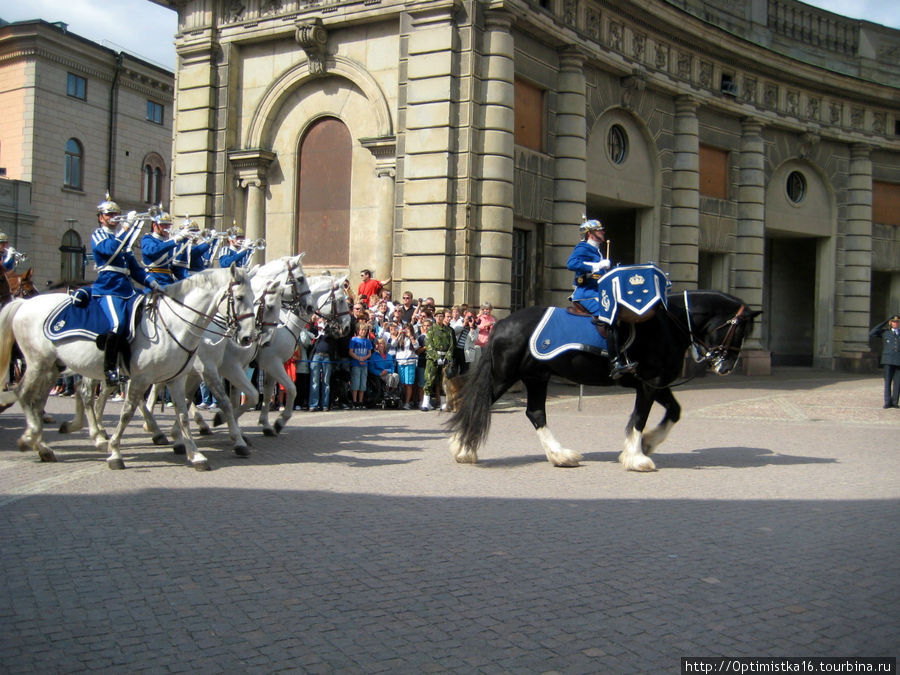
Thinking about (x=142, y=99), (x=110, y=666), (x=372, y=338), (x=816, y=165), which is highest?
(x=142, y=99)

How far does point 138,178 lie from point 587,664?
141ft

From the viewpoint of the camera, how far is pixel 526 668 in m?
4.17

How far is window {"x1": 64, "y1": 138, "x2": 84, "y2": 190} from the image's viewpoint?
39.5 meters

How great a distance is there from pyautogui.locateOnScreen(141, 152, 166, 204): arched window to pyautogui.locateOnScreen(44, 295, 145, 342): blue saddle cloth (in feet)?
118

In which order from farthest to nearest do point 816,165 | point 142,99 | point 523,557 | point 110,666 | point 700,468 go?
1. point 142,99
2. point 816,165
3. point 700,468
4. point 523,557
5. point 110,666

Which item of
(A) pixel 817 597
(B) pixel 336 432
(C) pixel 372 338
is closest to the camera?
(A) pixel 817 597

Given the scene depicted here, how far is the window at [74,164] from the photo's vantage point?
39.5m

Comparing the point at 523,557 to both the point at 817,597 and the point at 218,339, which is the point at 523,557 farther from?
the point at 218,339

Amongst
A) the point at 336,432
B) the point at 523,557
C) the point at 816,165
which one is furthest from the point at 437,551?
the point at 816,165

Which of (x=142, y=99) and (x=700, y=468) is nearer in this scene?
(x=700, y=468)

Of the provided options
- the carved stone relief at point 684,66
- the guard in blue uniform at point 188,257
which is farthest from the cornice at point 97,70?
the guard in blue uniform at point 188,257

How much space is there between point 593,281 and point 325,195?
12094 mm

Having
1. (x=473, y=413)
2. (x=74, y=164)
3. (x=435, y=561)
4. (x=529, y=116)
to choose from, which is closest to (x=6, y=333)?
(x=473, y=413)

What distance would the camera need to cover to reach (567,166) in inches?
861
